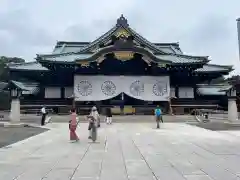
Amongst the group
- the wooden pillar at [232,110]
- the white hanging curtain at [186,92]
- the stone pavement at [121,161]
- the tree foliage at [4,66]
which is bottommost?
the stone pavement at [121,161]

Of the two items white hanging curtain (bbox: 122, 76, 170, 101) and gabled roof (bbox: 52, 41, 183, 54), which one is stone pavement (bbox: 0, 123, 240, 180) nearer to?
white hanging curtain (bbox: 122, 76, 170, 101)

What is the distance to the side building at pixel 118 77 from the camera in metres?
34.5

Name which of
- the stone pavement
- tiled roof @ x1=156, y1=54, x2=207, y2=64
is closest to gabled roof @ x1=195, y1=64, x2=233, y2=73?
tiled roof @ x1=156, y1=54, x2=207, y2=64

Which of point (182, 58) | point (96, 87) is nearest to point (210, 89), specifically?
point (182, 58)

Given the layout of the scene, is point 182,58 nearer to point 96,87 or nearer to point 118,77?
point 118,77

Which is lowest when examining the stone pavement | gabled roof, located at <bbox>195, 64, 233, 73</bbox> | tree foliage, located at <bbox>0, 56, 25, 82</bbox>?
the stone pavement

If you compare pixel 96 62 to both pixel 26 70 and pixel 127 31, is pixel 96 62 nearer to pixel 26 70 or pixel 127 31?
pixel 127 31

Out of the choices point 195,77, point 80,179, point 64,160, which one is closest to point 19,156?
point 64,160

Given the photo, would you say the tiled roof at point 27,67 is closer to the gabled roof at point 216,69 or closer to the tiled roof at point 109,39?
the tiled roof at point 109,39

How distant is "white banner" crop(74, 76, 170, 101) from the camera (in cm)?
3491

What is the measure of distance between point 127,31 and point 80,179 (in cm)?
3010

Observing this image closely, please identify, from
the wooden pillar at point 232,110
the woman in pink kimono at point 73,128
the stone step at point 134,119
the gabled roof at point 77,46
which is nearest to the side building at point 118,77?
the stone step at point 134,119

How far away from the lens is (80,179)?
289 inches

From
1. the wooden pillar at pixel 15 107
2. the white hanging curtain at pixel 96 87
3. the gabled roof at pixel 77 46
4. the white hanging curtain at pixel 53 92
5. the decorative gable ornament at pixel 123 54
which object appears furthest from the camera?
the gabled roof at pixel 77 46
